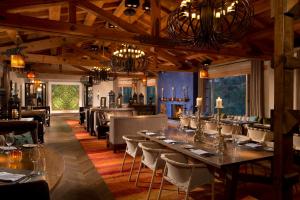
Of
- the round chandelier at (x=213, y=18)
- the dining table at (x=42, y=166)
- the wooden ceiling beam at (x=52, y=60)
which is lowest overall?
the dining table at (x=42, y=166)

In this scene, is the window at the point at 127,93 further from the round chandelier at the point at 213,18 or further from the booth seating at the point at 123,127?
the round chandelier at the point at 213,18

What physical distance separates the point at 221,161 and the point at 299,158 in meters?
2.58

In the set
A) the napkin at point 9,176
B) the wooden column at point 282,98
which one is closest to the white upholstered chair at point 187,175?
the wooden column at point 282,98

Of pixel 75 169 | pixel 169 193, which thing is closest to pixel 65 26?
pixel 75 169

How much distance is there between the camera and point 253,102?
8.05 metres

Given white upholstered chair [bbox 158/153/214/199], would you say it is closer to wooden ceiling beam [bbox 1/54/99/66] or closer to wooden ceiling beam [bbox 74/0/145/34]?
wooden ceiling beam [bbox 74/0/145/34]

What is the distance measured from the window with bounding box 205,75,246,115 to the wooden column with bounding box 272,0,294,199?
315 inches

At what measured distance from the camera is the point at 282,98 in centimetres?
158

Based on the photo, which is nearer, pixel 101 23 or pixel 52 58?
pixel 101 23

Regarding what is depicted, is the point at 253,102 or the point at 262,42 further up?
the point at 262,42

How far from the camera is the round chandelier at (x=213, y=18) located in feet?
8.26

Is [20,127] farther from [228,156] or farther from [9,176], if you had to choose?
[228,156]

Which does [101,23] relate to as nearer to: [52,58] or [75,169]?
[52,58]

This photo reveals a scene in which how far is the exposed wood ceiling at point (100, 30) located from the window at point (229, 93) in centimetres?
97
